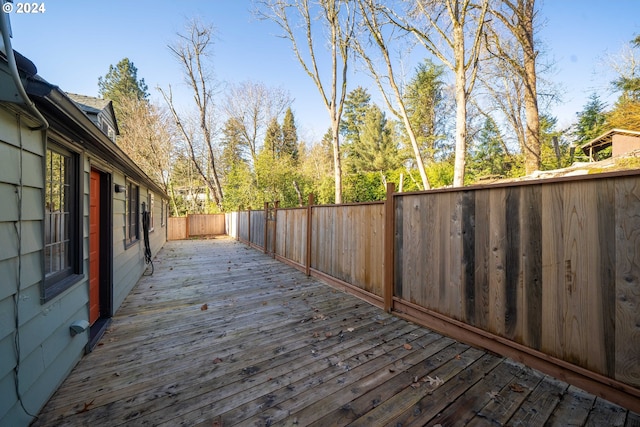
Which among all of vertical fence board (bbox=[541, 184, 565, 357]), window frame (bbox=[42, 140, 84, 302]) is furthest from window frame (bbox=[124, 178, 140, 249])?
vertical fence board (bbox=[541, 184, 565, 357])

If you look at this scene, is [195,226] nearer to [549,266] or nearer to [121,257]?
[121,257]

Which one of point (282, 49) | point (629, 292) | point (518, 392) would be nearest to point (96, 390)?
point (518, 392)

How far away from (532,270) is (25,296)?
3514mm

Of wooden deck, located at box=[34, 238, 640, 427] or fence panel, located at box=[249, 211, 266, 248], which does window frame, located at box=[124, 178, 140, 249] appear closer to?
wooden deck, located at box=[34, 238, 640, 427]

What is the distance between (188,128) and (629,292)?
19887 mm

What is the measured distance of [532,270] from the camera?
80.5 inches

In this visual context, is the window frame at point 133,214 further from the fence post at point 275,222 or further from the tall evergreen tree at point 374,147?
the tall evergreen tree at point 374,147

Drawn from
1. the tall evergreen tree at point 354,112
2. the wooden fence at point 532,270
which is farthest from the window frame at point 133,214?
the tall evergreen tree at point 354,112

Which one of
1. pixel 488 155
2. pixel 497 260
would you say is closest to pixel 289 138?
pixel 488 155

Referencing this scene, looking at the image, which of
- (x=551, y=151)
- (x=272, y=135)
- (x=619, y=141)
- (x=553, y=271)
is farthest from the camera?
(x=272, y=135)

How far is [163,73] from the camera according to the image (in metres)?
15.0

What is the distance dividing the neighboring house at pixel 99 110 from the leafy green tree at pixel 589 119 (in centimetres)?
2426

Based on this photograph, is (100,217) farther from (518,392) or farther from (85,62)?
(85,62)

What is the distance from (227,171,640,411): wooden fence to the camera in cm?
165
